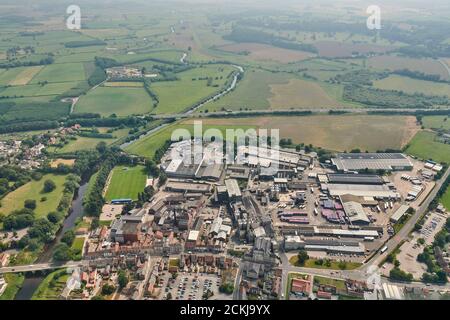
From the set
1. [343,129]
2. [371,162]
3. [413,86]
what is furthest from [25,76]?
[413,86]

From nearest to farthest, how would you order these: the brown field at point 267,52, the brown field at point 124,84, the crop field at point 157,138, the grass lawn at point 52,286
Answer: the grass lawn at point 52,286 < the crop field at point 157,138 < the brown field at point 124,84 < the brown field at point 267,52

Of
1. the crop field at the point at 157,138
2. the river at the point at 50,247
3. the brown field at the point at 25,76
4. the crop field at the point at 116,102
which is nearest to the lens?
the river at the point at 50,247

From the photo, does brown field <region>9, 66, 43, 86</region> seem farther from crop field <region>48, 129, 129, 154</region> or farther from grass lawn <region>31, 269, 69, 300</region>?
grass lawn <region>31, 269, 69, 300</region>

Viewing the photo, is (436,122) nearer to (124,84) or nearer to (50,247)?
(50,247)

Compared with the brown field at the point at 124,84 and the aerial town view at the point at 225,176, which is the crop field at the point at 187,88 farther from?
the brown field at the point at 124,84

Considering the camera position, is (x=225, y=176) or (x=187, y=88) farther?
(x=187, y=88)

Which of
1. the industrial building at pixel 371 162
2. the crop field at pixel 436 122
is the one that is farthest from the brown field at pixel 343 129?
the industrial building at pixel 371 162
